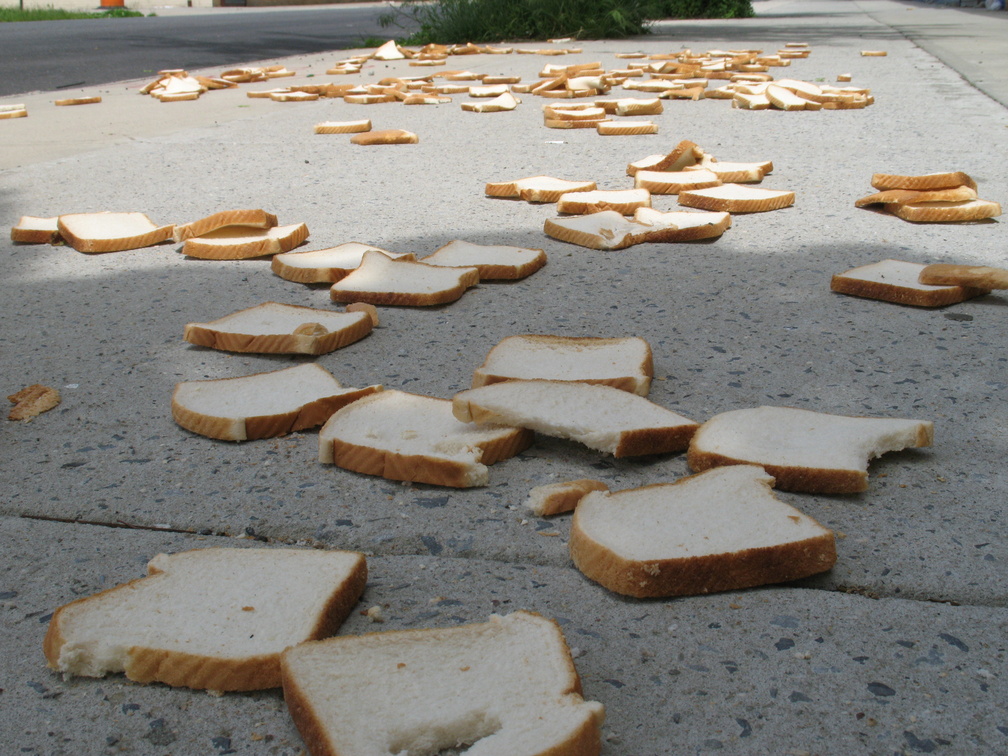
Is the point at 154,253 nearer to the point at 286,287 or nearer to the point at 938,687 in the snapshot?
the point at 286,287

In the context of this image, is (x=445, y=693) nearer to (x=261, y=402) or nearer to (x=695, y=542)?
(x=695, y=542)

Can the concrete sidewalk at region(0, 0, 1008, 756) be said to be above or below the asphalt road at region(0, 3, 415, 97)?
Result: below

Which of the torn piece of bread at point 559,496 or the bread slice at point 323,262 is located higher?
the bread slice at point 323,262

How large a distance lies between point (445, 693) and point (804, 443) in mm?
886

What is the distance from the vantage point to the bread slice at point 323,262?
2672mm

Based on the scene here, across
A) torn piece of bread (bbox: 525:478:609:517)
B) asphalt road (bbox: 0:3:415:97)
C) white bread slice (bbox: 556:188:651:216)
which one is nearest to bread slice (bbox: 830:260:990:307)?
white bread slice (bbox: 556:188:651:216)

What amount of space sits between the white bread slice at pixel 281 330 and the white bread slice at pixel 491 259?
51 cm

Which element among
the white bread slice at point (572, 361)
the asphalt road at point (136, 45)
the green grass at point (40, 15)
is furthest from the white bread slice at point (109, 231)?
the green grass at point (40, 15)

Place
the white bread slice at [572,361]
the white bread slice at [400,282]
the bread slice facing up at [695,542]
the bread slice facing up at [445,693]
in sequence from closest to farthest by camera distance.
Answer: the bread slice facing up at [445,693]
the bread slice facing up at [695,542]
the white bread slice at [572,361]
the white bread slice at [400,282]

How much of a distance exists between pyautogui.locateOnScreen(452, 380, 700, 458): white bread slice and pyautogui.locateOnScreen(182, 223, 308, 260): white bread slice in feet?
4.71

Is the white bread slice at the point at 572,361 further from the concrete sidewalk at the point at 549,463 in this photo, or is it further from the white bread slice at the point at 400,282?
the white bread slice at the point at 400,282

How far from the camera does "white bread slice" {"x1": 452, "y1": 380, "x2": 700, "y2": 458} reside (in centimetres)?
165

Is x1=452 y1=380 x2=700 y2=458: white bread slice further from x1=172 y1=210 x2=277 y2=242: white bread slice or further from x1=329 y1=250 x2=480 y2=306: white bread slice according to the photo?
x1=172 y1=210 x2=277 y2=242: white bread slice

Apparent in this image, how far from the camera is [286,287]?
2.68 meters
